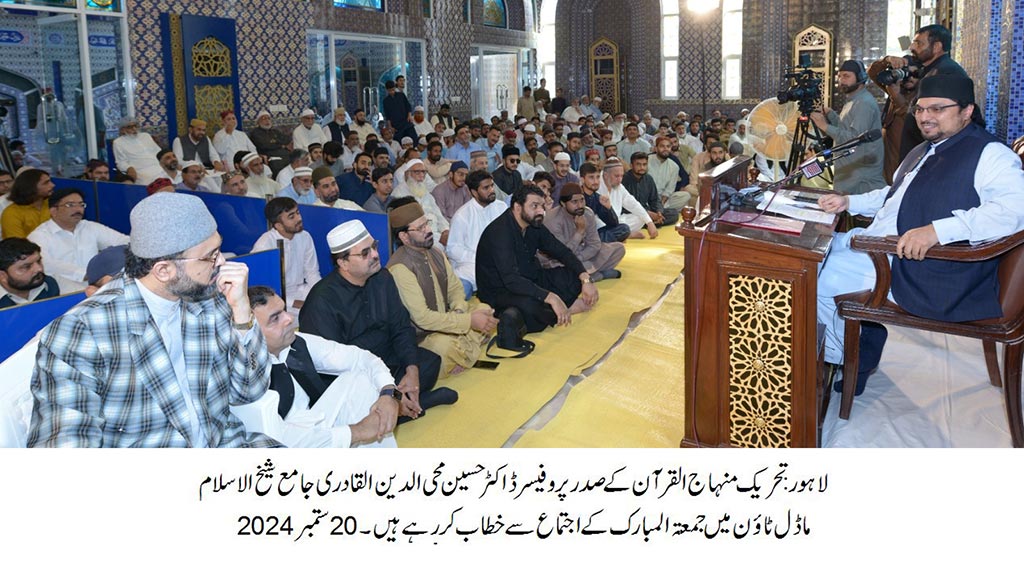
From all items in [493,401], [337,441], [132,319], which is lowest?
[493,401]

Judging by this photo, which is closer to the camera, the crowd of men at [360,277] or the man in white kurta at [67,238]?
the crowd of men at [360,277]

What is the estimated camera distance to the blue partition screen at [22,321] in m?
2.25

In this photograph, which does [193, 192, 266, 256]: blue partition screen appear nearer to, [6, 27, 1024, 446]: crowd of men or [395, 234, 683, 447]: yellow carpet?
[6, 27, 1024, 446]: crowd of men

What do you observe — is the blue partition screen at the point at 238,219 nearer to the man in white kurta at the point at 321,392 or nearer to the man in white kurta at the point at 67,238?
the man in white kurta at the point at 67,238

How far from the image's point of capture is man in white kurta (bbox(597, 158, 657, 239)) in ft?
20.2

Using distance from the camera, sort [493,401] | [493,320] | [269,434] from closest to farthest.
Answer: [269,434] → [493,401] → [493,320]

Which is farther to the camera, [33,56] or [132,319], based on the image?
[33,56]

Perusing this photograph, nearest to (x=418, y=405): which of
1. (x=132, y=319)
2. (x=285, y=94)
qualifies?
(x=132, y=319)

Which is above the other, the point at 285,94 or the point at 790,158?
the point at 285,94

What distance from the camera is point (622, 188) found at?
6289 mm

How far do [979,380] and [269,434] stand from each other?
7.82ft

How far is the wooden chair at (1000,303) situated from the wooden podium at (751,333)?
0.20 m

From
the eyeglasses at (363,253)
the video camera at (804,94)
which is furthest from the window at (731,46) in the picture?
the eyeglasses at (363,253)

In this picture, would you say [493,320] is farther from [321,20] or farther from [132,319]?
[321,20]
